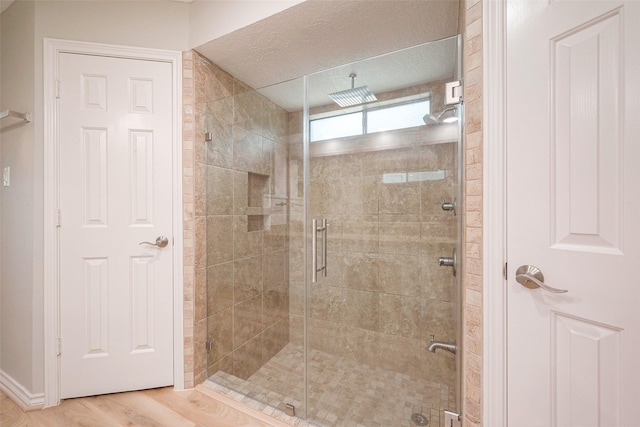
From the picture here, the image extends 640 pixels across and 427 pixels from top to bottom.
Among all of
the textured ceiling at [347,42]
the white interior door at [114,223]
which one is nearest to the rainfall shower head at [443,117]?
the textured ceiling at [347,42]

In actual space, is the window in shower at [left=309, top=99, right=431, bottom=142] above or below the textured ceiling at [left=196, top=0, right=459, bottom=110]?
below

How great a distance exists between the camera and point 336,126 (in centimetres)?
169

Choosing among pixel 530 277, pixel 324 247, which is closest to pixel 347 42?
pixel 324 247

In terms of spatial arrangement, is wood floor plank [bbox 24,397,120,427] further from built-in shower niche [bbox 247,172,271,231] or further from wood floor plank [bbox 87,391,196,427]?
built-in shower niche [bbox 247,172,271,231]

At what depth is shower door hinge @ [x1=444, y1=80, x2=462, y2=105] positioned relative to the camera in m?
1.21

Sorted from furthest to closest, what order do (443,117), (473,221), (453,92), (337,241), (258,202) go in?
(258,202) → (337,241) → (443,117) → (453,92) → (473,221)

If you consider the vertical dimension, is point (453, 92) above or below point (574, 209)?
above

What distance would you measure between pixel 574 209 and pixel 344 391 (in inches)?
56.9

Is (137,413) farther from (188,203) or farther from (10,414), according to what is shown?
(188,203)

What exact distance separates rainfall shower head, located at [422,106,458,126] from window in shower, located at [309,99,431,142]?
3 cm

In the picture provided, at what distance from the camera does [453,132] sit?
4.45 feet

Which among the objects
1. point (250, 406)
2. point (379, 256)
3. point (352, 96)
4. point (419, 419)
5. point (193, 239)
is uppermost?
point (352, 96)

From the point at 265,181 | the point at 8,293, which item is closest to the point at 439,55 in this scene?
the point at 265,181

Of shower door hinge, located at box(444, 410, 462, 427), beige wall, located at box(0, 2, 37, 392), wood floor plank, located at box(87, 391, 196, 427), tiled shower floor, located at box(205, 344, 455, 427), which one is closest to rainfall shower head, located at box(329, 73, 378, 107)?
tiled shower floor, located at box(205, 344, 455, 427)
